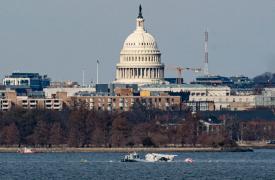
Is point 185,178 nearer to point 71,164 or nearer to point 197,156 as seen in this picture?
point 71,164

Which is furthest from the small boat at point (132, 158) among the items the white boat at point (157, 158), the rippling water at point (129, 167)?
the rippling water at point (129, 167)

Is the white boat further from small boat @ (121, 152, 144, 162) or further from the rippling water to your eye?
the rippling water

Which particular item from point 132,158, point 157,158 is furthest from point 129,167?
point 157,158

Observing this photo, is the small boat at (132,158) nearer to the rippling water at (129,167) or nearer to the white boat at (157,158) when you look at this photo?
the white boat at (157,158)

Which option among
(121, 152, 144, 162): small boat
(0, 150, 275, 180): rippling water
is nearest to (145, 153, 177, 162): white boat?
(121, 152, 144, 162): small boat

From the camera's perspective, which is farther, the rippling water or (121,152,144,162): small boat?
(121,152,144,162): small boat

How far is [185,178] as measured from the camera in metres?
148

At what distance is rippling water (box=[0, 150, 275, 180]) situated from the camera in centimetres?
15112

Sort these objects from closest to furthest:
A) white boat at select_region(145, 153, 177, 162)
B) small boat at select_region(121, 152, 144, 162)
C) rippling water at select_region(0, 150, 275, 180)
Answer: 1. rippling water at select_region(0, 150, 275, 180)
2. small boat at select_region(121, 152, 144, 162)
3. white boat at select_region(145, 153, 177, 162)

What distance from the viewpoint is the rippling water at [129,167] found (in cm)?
15112

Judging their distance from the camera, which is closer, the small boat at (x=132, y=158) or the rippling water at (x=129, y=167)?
the rippling water at (x=129, y=167)

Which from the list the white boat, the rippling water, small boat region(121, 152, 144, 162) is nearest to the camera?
the rippling water

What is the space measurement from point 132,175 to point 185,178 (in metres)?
5.30

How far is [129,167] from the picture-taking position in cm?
16412
